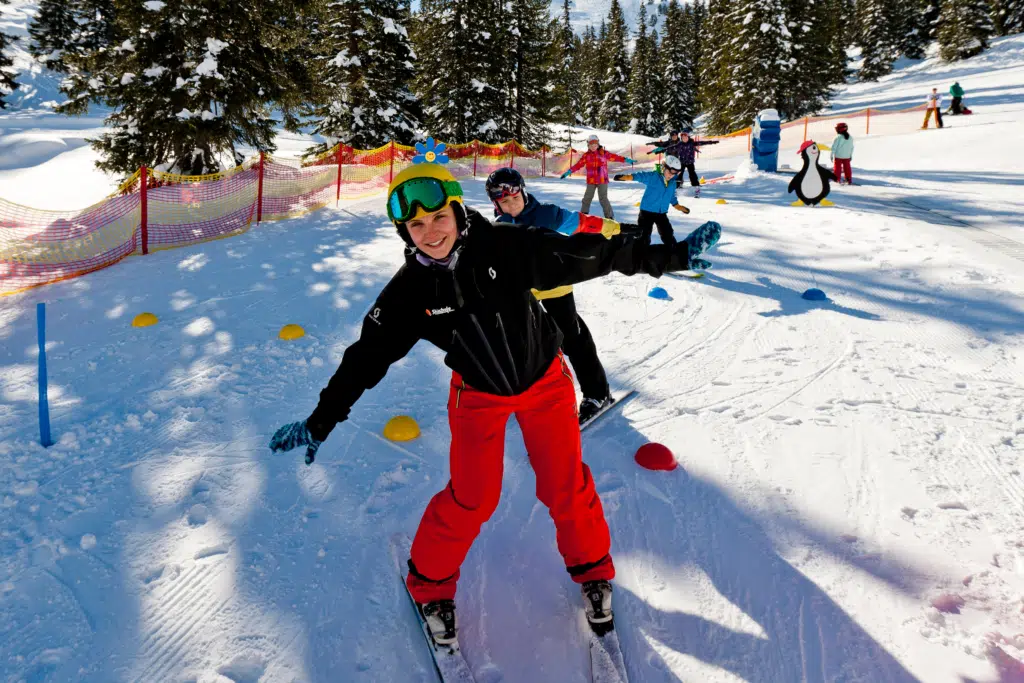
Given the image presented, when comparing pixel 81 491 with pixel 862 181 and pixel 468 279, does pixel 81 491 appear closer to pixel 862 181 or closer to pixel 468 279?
pixel 468 279

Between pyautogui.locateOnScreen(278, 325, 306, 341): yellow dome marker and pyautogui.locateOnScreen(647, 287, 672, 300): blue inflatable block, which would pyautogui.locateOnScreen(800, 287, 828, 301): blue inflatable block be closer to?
pyautogui.locateOnScreen(647, 287, 672, 300): blue inflatable block

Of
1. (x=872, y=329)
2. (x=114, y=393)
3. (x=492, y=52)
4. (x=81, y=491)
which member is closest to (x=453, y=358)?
(x=81, y=491)

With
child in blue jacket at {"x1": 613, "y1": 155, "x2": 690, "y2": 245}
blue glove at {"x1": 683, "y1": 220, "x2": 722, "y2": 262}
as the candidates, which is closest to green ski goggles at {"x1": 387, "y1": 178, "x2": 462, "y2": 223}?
blue glove at {"x1": 683, "y1": 220, "x2": 722, "y2": 262}

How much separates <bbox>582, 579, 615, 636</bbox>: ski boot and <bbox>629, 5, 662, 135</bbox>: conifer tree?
52410 mm

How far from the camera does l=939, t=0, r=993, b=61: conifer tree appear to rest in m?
39.0

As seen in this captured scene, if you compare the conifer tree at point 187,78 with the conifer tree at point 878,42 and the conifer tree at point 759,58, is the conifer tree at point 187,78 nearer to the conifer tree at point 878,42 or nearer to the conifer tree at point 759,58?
the conifer tree at point 759,58

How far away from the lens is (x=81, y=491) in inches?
135

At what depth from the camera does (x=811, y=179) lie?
429 inches

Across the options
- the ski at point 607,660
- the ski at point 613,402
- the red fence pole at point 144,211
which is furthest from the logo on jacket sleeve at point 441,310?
the red fence pole at point 144,211

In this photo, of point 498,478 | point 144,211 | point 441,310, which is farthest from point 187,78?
point 498,478

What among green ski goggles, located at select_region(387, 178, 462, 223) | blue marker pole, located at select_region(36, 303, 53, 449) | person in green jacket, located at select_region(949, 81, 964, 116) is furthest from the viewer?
person in green jacket, located at select_region(949, 81, 964, 116)

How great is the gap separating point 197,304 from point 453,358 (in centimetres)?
594

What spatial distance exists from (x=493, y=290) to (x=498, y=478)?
0.74 meters

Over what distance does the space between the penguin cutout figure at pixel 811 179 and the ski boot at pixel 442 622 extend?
1056 centimetres
